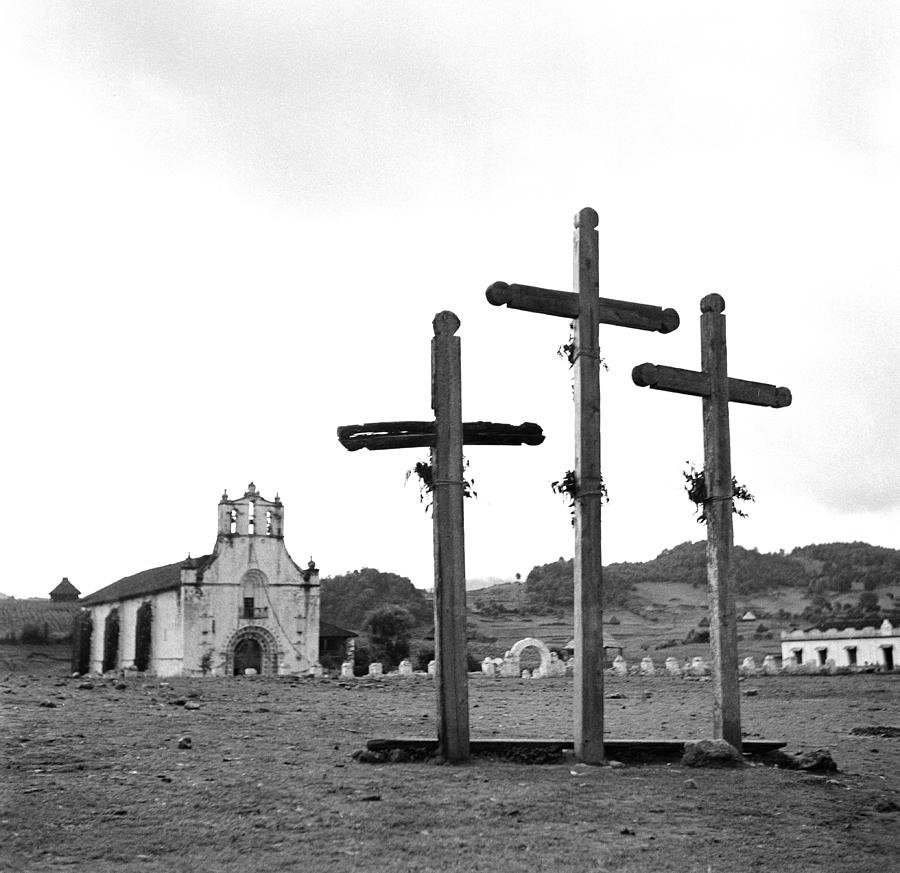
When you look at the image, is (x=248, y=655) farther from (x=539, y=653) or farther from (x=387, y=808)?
(x=387, y=808)

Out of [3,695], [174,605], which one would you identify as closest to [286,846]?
[3,695]

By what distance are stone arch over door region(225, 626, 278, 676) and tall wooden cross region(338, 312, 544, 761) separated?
39.9 meters

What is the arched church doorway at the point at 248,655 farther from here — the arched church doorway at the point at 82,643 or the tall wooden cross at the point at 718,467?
the tall wooden cross at the point at 718,467

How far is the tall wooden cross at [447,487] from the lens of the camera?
9531 mm

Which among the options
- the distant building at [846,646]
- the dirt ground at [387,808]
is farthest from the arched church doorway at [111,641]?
→ the dirt ground at [387,808]

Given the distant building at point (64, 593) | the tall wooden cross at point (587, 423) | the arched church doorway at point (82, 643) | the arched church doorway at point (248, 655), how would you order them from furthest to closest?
the distant building at point (64, 593), the arched church doorway at point (82, 643), the arched church doorway at point (248, 655), the tall wooden cross at point (587, 423)

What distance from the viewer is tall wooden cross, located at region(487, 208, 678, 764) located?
9602mm

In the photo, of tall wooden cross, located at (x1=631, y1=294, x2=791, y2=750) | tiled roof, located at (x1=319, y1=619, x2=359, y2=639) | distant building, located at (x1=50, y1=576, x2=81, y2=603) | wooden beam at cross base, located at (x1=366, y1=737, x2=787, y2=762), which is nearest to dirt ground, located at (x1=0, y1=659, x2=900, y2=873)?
wooden beam at cross base, located at (x1=366, y1=737, x2=787, y2=762)

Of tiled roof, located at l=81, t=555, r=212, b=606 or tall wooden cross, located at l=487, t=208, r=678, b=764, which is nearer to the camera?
tall wooden cross, located at l=487, t=208, r=678, b=764

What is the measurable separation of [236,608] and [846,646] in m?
27.4

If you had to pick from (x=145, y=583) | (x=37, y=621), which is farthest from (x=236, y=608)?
(x=37, y=621)

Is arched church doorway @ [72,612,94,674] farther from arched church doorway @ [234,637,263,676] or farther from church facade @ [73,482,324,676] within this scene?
arched church doorway @ [234,637,263,676]

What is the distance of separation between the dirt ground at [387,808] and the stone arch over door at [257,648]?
36209 mm

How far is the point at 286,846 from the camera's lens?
20.8ft
